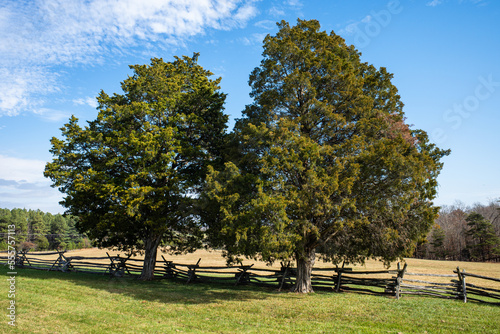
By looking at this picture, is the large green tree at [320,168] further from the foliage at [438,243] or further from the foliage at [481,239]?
the foliage at [481,239]

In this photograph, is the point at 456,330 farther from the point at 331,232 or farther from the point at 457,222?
the point at 457,222

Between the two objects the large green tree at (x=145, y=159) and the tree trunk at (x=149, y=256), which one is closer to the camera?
the large green tree at (x=145, y=159)

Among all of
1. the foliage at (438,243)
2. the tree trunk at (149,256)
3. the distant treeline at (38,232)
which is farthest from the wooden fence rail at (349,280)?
the distant treeline at (38,232)

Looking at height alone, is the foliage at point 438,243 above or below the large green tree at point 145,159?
below

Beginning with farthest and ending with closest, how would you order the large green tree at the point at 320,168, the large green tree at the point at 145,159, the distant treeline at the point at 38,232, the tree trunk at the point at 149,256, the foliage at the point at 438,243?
the distant treeline at the point at 38,232
the foliage at the point at 438,243
the tree trunk at the point at 149,256
the large green tree at the point at 145,159
the large green tree at the point at 320,168

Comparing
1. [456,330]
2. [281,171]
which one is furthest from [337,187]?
[456,330]

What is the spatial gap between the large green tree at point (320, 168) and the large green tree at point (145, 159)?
337 centimetres

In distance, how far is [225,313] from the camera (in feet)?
33.2

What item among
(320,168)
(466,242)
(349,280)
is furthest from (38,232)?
(466,242)

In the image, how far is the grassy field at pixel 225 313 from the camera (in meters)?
8.06

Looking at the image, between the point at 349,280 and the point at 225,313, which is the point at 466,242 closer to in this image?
the point at 349,280

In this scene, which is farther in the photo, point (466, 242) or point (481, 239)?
point (466, 242)

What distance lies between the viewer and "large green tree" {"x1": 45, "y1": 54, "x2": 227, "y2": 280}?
16344 mm

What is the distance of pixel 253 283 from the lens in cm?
1847
